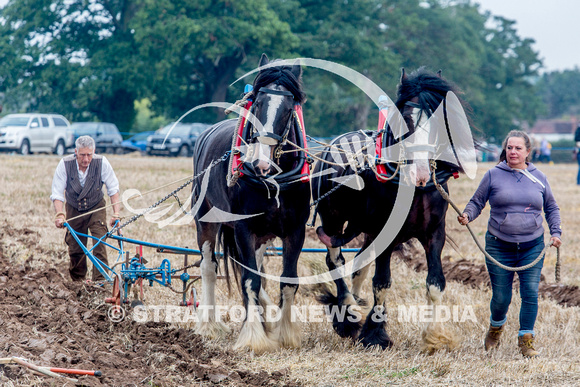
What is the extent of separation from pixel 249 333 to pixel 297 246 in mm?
779

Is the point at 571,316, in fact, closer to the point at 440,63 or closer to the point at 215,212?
the point at 215,212

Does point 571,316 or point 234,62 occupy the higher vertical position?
point 234,62

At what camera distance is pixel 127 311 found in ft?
19.7

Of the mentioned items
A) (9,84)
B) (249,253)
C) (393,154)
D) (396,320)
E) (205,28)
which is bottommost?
(396,320)

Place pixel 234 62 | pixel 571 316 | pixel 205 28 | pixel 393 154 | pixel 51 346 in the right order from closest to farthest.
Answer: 1. pixel 51 346
2. pixel 393 154
3. pixel 571 316
4. pixel 205 28
5. pixel 234 62

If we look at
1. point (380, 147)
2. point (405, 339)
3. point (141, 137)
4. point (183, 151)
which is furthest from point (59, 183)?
point (141, 137)

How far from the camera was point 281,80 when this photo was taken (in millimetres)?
5262

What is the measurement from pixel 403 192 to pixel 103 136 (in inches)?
994

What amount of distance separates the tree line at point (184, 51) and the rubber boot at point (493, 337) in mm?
24408

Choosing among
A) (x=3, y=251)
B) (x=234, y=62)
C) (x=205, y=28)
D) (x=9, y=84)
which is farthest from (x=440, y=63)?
(x=3, y=251)

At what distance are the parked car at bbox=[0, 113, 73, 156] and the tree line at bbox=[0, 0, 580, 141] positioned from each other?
24.1ft

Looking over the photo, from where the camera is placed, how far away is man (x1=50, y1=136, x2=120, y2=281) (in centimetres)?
676

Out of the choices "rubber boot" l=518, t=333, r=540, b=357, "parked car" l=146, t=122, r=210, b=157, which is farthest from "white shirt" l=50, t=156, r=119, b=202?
"parked car" l=146, t=122, r=210, b=157

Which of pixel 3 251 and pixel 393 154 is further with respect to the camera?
pixel 3 251
